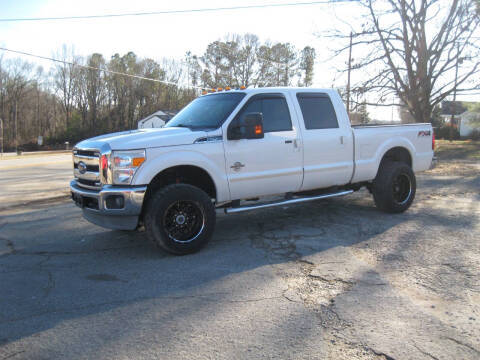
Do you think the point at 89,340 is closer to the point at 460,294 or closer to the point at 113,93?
the point at 460,294

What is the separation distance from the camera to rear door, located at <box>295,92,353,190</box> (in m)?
5.95

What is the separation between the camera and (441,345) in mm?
2824

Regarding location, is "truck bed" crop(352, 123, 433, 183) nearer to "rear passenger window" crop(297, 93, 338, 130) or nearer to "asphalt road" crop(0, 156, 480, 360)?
"rear passenger window" crop(297, 93, 338, 130)

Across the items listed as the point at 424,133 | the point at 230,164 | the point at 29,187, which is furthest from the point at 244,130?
the point at 29,187

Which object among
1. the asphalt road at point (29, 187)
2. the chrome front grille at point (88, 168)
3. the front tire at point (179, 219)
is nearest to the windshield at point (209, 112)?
the front tire at point (179, 219)

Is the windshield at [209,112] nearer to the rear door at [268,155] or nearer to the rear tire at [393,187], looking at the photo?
the rear door at [268,155]

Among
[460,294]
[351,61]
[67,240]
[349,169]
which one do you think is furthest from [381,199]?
[351,61]

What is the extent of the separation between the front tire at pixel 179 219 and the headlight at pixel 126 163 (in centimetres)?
39

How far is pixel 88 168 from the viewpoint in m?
5.01

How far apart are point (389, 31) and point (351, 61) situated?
2.18m

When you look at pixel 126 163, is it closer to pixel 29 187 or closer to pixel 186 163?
pixel 186 163

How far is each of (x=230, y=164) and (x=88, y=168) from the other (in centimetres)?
177

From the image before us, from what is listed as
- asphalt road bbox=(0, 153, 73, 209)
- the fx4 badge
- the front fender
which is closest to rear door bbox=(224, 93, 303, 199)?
the front fender

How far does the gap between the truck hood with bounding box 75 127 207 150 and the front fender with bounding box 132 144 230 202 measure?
88mm
